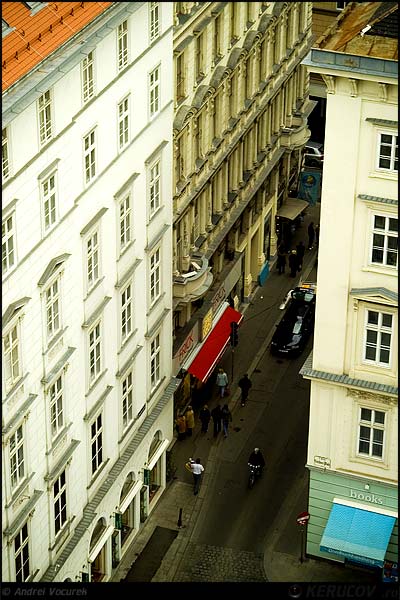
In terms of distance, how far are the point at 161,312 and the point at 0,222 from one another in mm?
20436

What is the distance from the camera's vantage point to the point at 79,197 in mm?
51875

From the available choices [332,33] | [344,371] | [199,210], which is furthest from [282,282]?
[332,33]

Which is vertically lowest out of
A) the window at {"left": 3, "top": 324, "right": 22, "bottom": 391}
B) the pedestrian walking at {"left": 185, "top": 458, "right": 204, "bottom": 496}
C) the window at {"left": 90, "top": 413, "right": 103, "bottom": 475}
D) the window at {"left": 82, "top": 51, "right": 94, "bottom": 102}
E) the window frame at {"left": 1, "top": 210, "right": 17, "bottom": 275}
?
the pedestrian walking at {"left": 185, "top": 458, "right": 204, "bottom": 496}

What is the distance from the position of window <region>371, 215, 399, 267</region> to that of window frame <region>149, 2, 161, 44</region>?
11429 mm

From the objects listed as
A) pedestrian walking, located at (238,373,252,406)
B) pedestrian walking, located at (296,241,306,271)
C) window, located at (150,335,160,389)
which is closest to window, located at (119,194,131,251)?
window, located at (150,335,160,389)

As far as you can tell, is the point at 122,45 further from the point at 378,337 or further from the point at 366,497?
the point at 366,497

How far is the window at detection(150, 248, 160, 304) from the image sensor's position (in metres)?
61.1

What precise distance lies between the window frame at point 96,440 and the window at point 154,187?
875cm

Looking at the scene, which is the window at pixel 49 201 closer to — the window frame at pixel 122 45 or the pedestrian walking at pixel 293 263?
the window frame at pixel 122 45

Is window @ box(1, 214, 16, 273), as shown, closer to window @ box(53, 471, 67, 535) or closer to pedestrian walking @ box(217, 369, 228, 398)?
window @ box(53, 471, 67, 535)

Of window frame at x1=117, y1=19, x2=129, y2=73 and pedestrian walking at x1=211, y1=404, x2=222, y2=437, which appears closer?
window frame at x1=117, y1=19, x2=129, y2=73

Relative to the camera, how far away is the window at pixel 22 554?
5150 centimetres

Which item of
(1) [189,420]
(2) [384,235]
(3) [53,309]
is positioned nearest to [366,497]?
(2) [384,235]

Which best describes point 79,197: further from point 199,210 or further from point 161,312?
point 199,210
